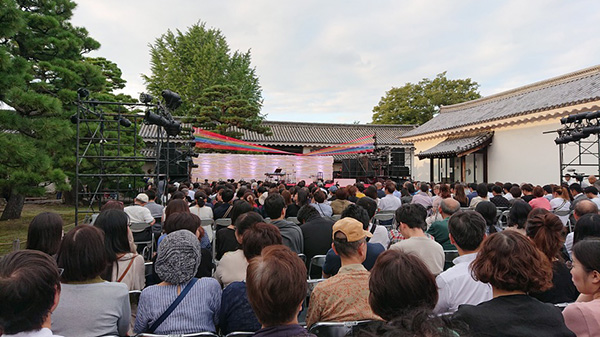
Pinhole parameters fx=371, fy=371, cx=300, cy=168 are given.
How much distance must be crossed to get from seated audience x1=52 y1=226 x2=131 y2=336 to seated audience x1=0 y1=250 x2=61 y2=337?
377mm

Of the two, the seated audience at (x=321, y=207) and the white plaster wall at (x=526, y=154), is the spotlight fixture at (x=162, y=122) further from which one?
the white plaster wall at (x=526, y=154)

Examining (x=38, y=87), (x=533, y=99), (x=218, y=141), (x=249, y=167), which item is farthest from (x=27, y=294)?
(x=249, y=167)

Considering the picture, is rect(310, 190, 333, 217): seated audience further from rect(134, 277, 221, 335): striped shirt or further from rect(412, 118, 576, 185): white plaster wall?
rect(412, 118, 576, 185): white plaster wall

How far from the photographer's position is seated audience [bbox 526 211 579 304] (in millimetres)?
2104

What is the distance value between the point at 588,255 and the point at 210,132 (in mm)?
15763

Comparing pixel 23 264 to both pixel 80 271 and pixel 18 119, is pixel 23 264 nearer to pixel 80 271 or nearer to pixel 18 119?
pixel 80 271

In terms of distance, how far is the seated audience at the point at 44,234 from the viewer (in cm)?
260

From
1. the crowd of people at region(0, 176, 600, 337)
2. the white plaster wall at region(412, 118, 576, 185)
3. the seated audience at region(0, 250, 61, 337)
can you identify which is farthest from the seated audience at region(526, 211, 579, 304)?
the white plaster wall at region(412, 118, 576, 185)

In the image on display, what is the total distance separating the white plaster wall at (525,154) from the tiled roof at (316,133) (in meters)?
8.75

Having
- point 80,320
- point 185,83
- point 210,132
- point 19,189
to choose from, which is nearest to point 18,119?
point 19,189

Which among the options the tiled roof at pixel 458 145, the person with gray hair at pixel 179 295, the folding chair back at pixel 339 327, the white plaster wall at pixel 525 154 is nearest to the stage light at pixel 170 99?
the person with gray hair at pixel 179 295

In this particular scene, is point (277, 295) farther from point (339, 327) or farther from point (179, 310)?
point (179, 310)

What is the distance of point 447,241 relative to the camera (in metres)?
3.56

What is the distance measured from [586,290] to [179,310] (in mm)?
1905
